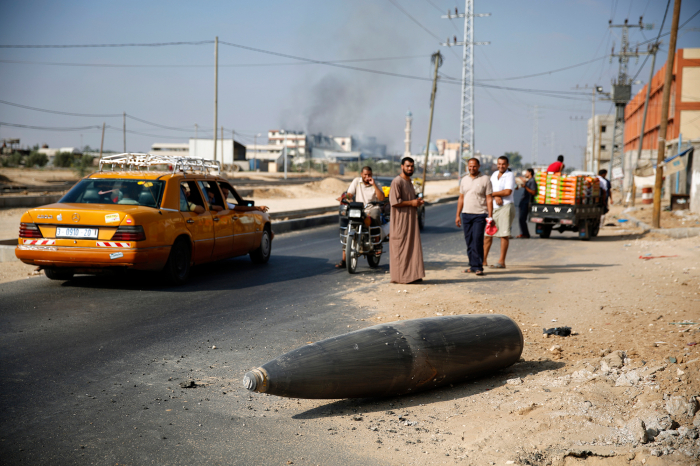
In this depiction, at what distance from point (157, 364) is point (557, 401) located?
125 inches

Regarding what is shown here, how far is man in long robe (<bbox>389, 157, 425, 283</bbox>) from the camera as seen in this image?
28.6ft

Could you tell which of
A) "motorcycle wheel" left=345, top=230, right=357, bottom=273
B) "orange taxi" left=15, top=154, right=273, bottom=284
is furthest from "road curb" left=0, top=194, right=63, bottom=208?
"motorcycle wheel" left=345, top=230, right=357, bottom=273

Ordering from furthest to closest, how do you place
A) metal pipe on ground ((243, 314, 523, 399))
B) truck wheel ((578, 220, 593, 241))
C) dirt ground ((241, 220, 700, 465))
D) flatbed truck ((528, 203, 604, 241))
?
1. truck wheel ((578, 220, 593, 241))
2. flatbed truck ((528, 203, 604, 241))
3. metal pipe on ground ((243, 314, 523, 399))
4. dirt ground ((241, 220, 700, 465))

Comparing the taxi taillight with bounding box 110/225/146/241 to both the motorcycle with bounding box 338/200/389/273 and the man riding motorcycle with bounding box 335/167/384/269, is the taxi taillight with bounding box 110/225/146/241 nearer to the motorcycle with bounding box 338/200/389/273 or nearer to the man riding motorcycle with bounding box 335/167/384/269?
the motorcycle with bounding box 338/200/389/273

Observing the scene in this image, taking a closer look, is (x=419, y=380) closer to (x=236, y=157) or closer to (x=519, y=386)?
(x=519, y=386)

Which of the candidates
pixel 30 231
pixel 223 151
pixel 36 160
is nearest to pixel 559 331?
pixel 30 231

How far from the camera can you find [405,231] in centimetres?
883

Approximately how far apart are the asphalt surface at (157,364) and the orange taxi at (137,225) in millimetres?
433

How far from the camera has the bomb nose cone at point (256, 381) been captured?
3742 millimetres

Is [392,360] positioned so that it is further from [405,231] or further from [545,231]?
[545,231]

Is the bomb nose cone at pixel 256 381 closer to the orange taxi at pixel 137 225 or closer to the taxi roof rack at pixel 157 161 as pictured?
the orange taxi at pixel 137 225

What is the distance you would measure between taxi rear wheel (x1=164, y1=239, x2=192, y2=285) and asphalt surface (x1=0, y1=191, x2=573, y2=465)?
20 centimetres

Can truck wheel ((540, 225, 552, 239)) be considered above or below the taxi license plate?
below

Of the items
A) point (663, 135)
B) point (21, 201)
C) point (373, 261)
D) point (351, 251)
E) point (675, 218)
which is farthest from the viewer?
point (21, 201)
